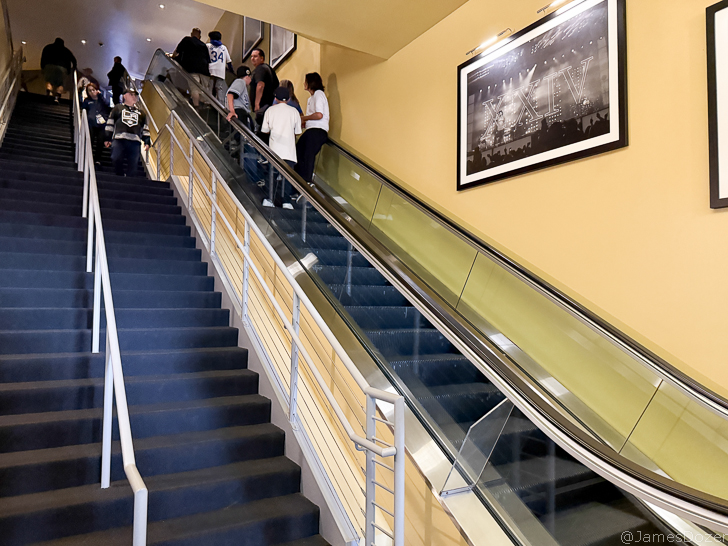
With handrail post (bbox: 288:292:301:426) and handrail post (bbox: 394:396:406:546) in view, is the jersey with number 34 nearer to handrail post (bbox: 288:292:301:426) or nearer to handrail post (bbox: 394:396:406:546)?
handrail post (bbox: 288:292:301:426)

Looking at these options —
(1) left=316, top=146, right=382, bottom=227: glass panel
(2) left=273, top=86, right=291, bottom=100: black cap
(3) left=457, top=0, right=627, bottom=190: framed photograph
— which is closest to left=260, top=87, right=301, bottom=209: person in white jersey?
(2) left=273, top=86, right=291, bottom=100: black cap

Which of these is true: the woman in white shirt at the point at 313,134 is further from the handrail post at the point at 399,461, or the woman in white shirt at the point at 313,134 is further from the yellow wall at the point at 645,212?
the handrail post at the point at 399,461

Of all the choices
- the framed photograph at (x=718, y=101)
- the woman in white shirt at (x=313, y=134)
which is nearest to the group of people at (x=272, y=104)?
the woman in white shirt at (x=313, y=134)

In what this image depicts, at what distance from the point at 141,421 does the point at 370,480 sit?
1373 mm

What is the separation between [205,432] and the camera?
8.91ft

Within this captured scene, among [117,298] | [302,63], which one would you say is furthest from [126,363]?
[302,63]

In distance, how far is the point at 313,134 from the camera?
5559 mm

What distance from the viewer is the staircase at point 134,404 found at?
7.00ft

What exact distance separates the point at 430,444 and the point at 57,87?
1159 centimetres

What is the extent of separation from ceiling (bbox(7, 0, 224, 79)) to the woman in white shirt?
7081 mm

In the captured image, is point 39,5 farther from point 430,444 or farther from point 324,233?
point 430,444

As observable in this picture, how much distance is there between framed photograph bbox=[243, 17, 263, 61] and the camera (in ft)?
28.2

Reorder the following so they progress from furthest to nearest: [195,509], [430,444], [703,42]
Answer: [703,42] → [195,509] → [430,444]

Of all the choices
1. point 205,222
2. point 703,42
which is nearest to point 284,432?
point 205,222
